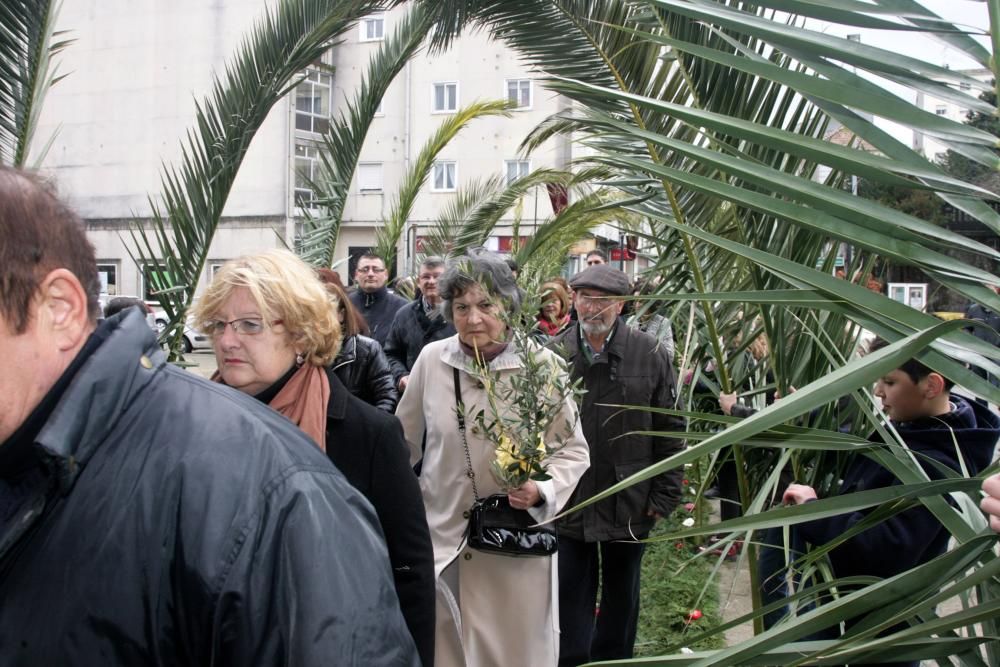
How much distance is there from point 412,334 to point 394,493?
149 inches

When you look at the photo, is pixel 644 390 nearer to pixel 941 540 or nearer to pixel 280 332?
pixel 941 540

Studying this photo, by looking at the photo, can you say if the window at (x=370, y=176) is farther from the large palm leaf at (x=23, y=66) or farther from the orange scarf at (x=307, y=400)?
the orange scarf at (x=307, y=400)

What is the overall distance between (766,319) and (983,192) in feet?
5.17

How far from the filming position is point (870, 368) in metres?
1.18

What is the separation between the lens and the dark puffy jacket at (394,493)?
2.77m

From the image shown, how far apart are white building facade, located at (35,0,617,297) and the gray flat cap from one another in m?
28.2

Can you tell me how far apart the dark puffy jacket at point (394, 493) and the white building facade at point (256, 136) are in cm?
3004

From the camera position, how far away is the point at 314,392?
9.23 ft

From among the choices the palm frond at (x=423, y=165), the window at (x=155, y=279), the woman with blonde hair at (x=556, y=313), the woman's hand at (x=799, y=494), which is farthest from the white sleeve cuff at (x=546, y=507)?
the palm frond at (x=423, y=165)

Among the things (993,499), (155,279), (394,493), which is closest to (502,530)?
(394,493)

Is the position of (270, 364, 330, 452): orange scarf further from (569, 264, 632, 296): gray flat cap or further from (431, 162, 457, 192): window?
(431, 162, 457, 192): window

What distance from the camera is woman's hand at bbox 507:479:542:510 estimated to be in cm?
341

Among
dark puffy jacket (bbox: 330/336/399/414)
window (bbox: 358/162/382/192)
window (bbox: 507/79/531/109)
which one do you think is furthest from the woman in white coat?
window (bbox: 358/162/382/192)

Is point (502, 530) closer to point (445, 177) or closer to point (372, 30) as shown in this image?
point (445, 177)
